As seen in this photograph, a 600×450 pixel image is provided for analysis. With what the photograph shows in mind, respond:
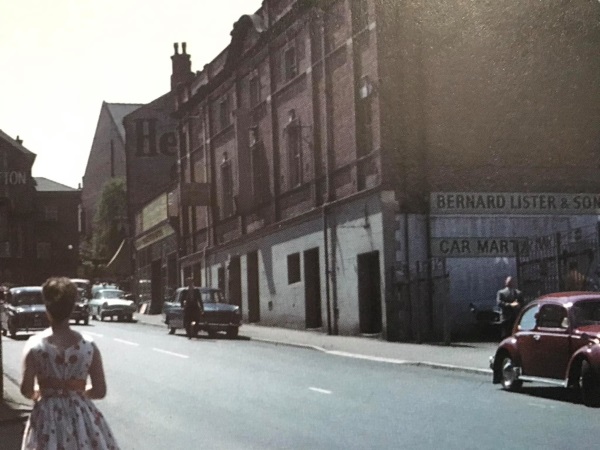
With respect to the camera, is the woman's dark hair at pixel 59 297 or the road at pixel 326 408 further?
the road at pixel 326 408

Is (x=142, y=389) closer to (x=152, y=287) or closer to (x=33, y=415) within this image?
(x=33, y=415)

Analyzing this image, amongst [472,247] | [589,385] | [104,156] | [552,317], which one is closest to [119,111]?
[104,156]

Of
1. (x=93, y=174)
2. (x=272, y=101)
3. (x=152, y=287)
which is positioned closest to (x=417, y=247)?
(x=272, y=101)

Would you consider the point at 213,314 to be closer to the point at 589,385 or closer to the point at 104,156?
the point at 589,385

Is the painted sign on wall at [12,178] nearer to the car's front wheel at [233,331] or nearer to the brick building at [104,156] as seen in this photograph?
the car's front wheel at [233,331]

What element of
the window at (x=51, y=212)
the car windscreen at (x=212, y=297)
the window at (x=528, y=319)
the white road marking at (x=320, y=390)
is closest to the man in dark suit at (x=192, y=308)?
the car windscreen at (x=212, y=297)

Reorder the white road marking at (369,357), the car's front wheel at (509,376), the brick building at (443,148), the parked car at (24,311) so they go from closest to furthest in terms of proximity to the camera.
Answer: the car's front wheel at (509,376) → the white road marking at (369,357) → the brick building at (443,148) → the parked car at (24,311)

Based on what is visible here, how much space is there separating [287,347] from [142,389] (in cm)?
1172

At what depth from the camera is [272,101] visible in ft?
135

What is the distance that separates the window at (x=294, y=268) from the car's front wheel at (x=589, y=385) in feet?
80.4

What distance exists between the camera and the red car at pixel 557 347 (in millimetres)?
14211

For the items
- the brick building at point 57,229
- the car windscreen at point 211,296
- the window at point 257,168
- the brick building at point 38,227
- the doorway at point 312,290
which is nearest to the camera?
the car windscreen at point 211,296

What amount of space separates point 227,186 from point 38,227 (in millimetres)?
60030

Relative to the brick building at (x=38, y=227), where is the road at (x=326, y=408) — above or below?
below
